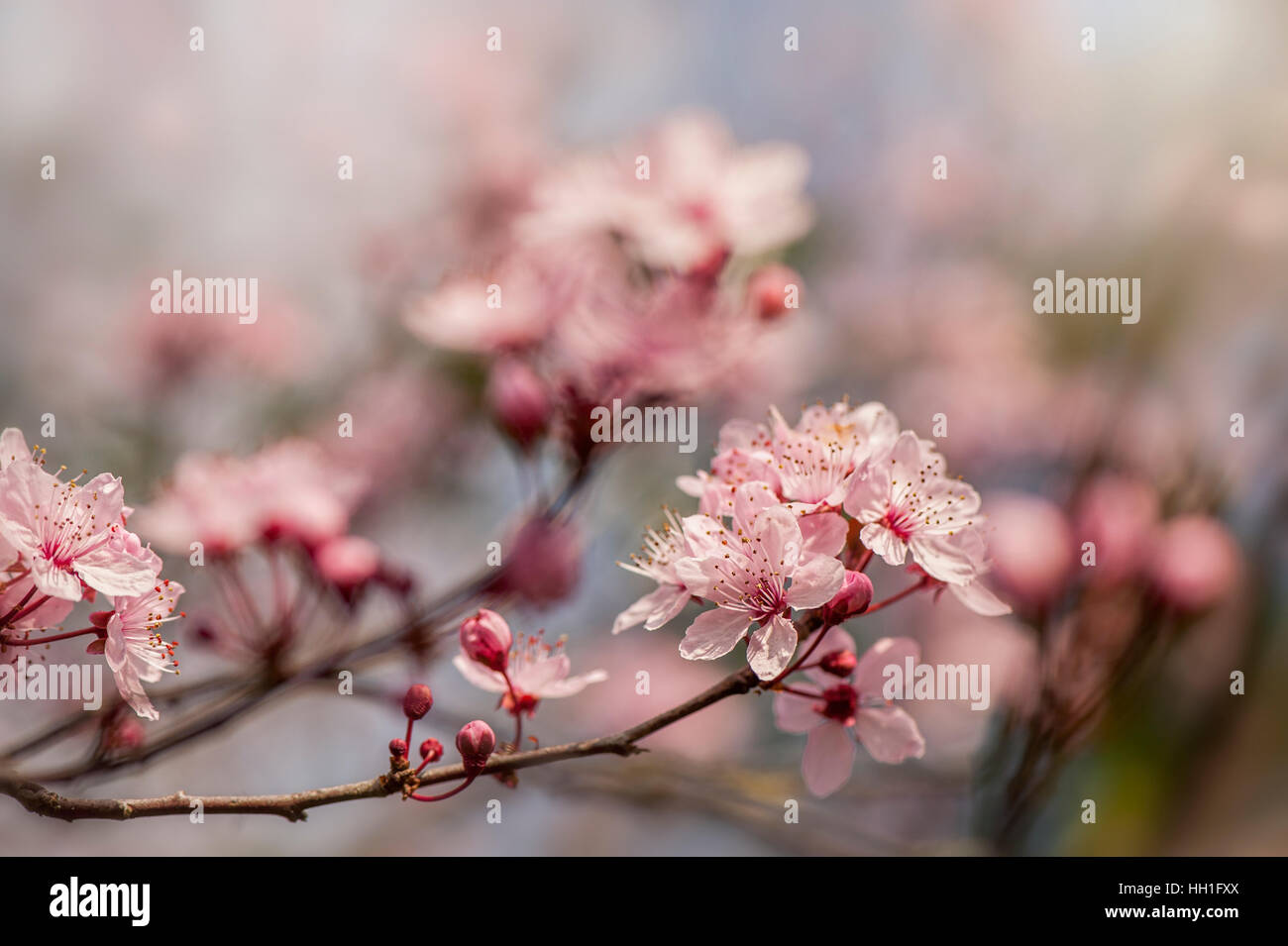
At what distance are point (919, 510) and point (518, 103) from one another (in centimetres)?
246

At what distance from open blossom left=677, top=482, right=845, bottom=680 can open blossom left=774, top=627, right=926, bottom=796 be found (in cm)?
12

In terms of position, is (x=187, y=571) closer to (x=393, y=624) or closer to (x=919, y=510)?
(x=393, y=624)

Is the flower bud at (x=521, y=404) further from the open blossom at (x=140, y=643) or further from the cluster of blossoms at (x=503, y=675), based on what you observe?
the open blossom at (x=140, y=643)

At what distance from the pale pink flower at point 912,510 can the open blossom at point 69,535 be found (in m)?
0.57

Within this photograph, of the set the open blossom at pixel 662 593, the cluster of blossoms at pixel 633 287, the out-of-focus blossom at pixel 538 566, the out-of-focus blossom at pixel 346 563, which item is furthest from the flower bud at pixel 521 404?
the open blossom at pixel 662 593

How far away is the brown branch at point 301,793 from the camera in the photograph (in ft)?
2.53

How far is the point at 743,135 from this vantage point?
2.91m

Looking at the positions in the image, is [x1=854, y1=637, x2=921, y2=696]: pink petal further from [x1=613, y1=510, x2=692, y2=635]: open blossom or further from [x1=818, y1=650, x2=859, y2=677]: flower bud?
[x1=613, y1=510, x2=692, y2=635]: open blossom

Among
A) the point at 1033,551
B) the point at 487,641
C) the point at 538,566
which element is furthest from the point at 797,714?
the point at 1033,551

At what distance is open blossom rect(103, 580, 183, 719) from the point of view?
0.84 metres

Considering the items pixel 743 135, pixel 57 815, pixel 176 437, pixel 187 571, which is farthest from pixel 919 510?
pixel 743 135

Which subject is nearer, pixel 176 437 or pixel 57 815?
pixel 57 815

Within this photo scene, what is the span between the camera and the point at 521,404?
140cm
